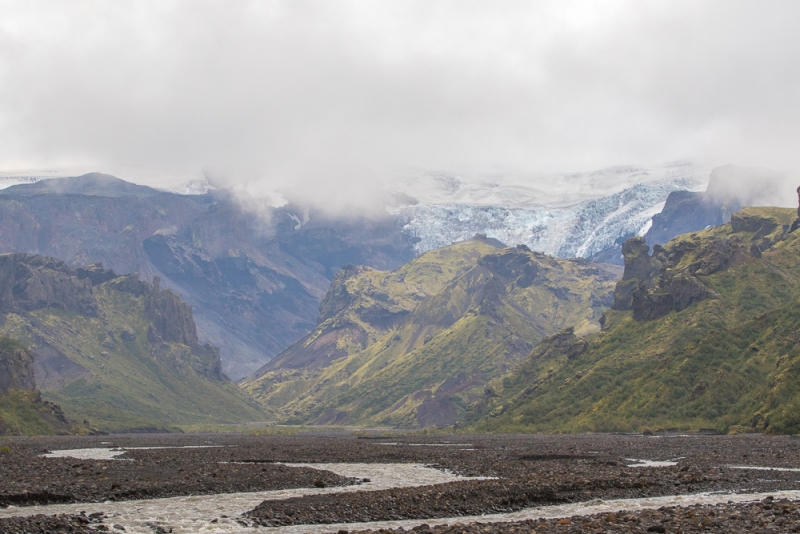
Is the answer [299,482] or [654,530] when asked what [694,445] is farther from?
[654,530]

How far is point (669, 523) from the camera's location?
70.7 m

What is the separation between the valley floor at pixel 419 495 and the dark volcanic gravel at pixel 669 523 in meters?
0.15

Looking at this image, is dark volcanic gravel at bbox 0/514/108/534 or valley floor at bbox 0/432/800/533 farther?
valley floor at bbox 0/432/800/533

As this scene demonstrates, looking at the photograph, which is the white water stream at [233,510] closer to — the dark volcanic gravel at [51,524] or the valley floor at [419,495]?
the valley floor at [419,495]

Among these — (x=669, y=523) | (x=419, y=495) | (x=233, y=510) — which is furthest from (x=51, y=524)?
(x=669, y=523)

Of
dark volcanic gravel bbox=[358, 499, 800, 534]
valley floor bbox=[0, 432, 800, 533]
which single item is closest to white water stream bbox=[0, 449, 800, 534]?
valley floor bbox=[0, 432, 800, 533]

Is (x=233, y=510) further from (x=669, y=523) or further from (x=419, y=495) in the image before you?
(x=669, y=523)

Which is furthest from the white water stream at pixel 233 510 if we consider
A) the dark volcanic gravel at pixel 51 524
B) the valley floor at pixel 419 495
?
the dark volcanic gravel at pixel 51 524

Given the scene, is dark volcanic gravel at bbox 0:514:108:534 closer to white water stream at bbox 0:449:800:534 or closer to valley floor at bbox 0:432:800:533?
valley floor at bbox 0:432:800:533

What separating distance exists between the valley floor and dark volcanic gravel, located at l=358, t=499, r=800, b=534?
15 cm

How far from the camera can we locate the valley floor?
244 ft

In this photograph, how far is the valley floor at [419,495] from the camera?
244ft

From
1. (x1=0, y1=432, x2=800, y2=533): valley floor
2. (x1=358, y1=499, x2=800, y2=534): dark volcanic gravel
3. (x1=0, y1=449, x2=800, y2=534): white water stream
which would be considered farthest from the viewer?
(x1=0, y1=449, x2=800, y2=534): white water stream

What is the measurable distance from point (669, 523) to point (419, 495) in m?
28.7
